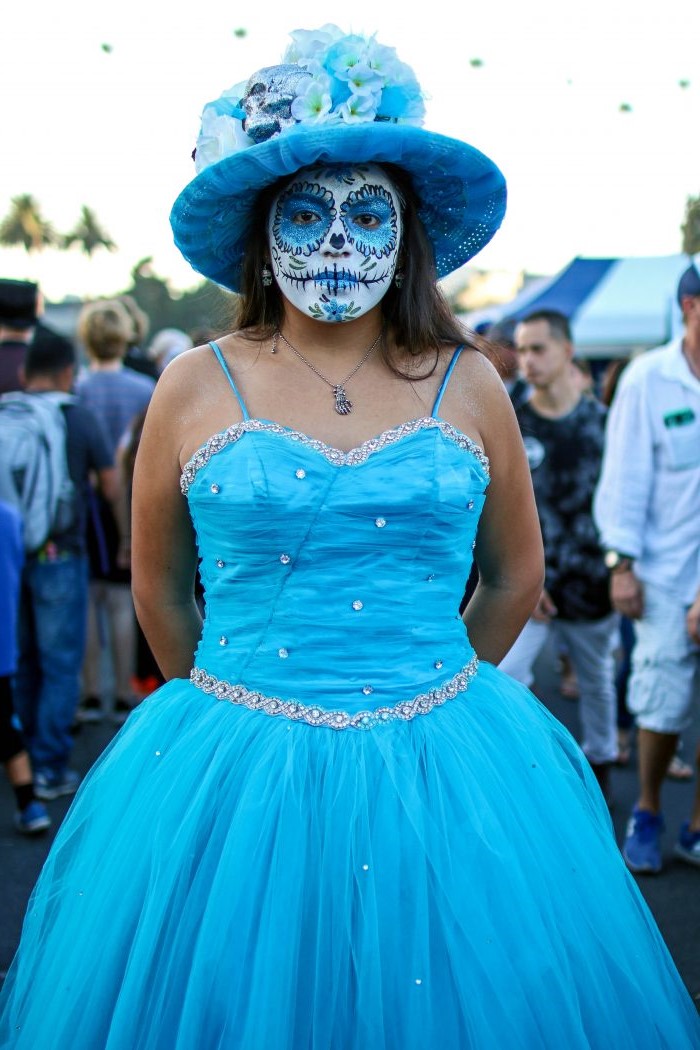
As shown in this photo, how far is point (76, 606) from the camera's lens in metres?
5.28

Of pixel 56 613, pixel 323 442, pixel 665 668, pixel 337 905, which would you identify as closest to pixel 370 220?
pixel 323 442

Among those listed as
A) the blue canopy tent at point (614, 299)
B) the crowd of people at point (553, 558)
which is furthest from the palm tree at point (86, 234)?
the crowd of people at point (553, 558)

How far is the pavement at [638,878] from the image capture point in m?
3.73

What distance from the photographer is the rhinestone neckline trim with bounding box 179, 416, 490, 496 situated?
→ 206cm

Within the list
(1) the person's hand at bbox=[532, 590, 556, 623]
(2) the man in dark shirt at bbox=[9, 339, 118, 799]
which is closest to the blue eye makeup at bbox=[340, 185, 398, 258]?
(1) the person's hand at bbox=[532, 590, 556, 623]

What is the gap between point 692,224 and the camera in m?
13.8

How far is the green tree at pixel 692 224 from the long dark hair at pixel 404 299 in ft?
37.9

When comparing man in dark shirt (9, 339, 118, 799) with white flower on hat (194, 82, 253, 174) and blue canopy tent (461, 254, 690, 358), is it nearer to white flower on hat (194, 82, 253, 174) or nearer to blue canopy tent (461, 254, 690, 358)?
white flower on hat (194, 82, 253, 174)

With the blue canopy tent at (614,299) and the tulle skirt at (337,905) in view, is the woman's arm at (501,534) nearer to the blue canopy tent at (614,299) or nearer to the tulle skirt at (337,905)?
the tulle skirt at (337,905)

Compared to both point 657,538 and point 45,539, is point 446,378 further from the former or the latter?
point 45,539

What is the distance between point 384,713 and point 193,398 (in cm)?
73

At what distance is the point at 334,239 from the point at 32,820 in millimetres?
3349

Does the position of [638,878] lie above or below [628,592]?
below

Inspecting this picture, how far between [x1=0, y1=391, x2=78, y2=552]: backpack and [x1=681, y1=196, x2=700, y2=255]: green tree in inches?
391
